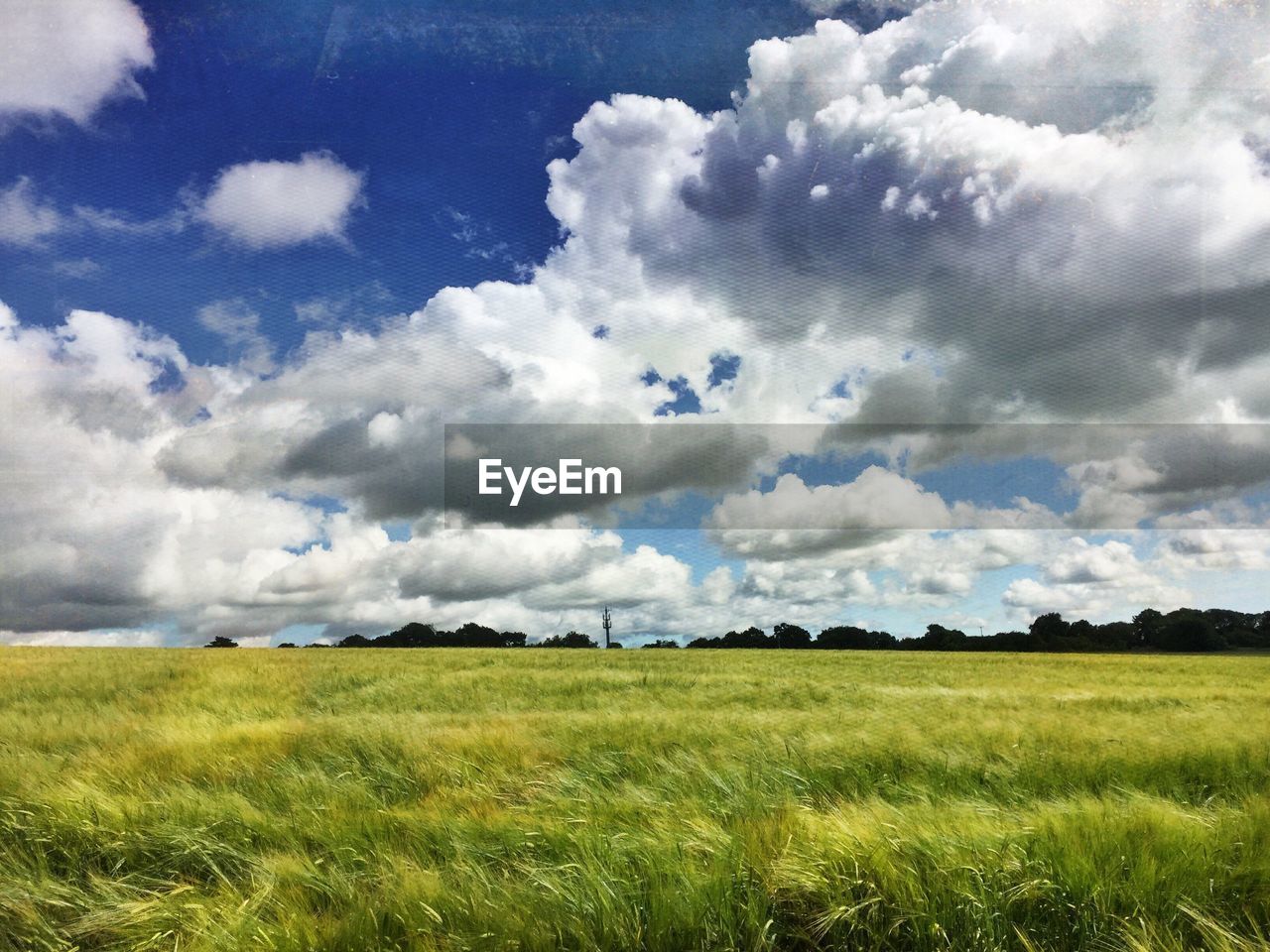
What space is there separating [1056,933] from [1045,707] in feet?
27.9

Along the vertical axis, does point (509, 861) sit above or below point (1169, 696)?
above

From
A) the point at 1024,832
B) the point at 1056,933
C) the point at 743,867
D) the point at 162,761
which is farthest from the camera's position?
the point at 162,761

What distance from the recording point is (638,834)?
12.1ft

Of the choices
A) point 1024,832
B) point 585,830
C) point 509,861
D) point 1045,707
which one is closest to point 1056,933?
point 1024,832

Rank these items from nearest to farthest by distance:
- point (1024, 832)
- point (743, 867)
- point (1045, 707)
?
point (743, 867) → point (1024, 832) → point (1045, 707)

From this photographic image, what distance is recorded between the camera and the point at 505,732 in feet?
22.2

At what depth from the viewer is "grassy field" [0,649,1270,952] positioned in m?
2.96

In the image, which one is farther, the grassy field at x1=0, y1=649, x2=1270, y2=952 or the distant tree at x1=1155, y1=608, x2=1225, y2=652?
the distant tree at x1=1155, y1=608, x2=1225, y2=652

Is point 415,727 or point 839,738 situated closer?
point 839,738

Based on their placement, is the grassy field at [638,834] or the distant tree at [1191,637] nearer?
the grassy field at [638,834]

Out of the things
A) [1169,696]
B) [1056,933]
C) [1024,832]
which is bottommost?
[1169,696]

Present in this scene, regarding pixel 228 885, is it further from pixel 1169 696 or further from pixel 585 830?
pixel 1169 696

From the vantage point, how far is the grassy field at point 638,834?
2.96m

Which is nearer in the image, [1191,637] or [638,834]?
[638,834]
